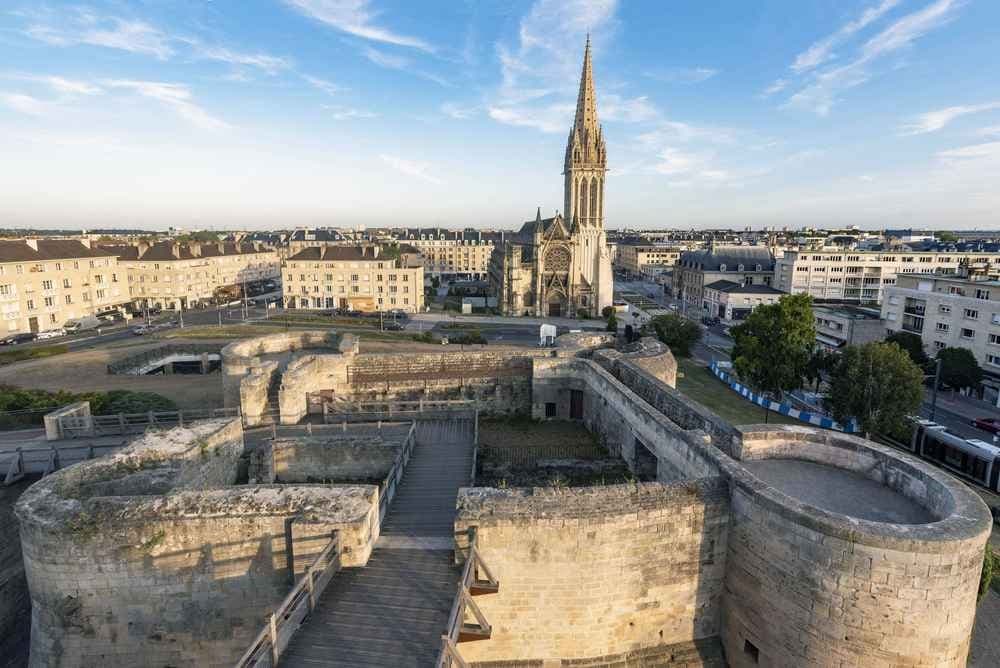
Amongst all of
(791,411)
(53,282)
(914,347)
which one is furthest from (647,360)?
(53,282)

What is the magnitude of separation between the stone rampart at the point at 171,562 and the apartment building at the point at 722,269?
72.5m

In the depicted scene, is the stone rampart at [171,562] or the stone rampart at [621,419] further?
the stone rampart at [621,419]

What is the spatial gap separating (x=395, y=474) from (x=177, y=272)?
239ft

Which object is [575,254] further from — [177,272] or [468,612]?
[468,612]

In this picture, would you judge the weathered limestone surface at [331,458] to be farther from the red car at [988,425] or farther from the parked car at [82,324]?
the parked car at [82,324]

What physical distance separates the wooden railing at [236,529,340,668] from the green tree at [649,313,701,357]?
3858 centimetres

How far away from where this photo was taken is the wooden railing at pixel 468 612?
23.5 ft

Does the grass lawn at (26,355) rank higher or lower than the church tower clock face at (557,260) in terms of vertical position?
lower

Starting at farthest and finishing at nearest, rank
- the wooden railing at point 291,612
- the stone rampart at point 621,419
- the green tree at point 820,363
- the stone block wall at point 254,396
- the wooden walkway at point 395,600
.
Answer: the green tree at point 820,363, the stone block wall at point 254,396, the stone rampart at point 621,419, the wooden walkway at point 395,600, the wooden railing at point 291,612

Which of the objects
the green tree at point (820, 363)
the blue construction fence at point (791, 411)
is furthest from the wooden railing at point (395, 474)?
the green tree at point (820, 363)

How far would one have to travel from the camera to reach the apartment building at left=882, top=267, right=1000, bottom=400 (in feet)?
124

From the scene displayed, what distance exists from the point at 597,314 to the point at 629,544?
60852 mm

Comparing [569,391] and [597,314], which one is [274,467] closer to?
[569,391]

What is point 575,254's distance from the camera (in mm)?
69812
